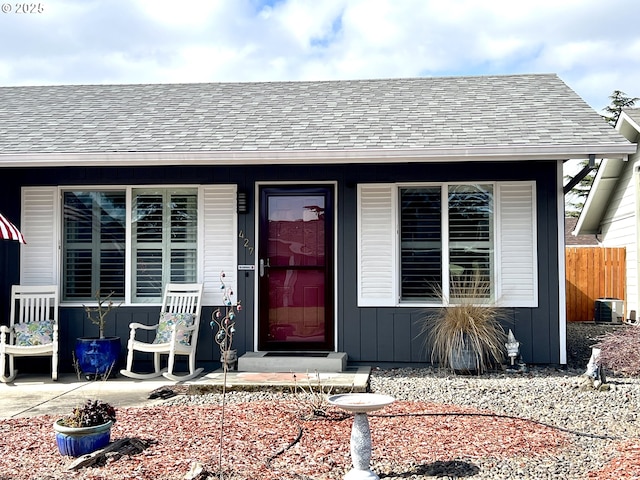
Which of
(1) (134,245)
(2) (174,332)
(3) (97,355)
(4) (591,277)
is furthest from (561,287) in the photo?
(4) (591,277)

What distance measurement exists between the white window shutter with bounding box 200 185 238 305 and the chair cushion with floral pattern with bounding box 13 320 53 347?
1.68 metres

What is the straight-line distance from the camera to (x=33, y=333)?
7.10m

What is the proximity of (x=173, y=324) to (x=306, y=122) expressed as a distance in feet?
A: 9.37

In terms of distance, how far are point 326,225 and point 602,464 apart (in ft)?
14.1

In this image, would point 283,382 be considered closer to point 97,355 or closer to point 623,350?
point 97,355

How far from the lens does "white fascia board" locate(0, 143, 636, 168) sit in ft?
22.4

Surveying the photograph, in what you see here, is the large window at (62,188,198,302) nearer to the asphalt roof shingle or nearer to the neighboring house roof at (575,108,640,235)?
the asphalt roof shingle

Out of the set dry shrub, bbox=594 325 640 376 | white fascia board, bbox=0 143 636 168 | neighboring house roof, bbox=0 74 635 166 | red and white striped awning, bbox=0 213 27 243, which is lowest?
dry shrub, bbox=594 325 640 376

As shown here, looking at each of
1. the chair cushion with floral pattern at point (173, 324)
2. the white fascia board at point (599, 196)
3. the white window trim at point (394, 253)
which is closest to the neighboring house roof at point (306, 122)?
the white window trim at point (394, 253)

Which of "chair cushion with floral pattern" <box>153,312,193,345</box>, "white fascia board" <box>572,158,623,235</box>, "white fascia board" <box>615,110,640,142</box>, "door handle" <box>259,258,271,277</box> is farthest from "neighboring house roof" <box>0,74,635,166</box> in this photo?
"white fascia board" <box>572,158,623,235</box>

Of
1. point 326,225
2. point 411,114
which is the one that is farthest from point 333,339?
point 411,114

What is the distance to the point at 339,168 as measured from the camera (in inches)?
298

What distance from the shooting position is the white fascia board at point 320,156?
6840 millimetres

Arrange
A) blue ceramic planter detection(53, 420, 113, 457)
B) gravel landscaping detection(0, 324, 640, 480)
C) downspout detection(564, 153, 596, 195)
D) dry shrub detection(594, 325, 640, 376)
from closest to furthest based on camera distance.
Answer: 1. gravel landscaping detection(0, 324, 640, 480)
2. blue ceramic planter detection(53, 420, 113, 457)
3. dry shrub detection(594, 325, 640, 376)
4. downspout detection(564, 153, 596, 195)
